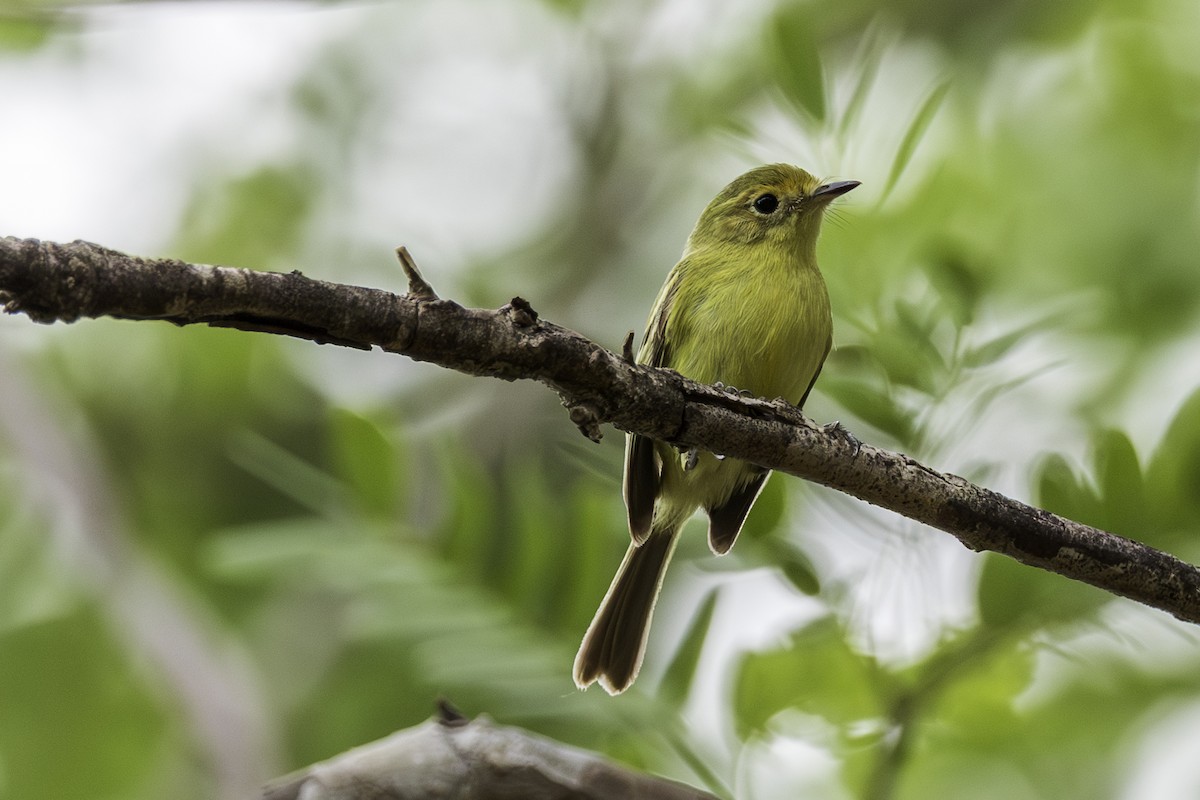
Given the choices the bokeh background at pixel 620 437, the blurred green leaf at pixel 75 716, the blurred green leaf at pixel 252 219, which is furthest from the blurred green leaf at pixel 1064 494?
the blurred green leaf at pixel 252 219

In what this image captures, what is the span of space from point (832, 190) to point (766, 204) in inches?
19.9

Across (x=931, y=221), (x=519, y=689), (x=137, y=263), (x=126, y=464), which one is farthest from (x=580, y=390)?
(x=126, y=464)

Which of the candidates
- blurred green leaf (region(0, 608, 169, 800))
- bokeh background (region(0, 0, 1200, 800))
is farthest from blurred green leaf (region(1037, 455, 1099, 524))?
blurred green leaf (region(0, 608, 169, 800))

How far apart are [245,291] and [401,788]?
0.91 metres

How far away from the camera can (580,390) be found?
2348mm

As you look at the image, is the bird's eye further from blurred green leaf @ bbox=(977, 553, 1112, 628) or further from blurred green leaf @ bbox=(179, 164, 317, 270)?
blurred green leaf @ bbox=(179, 164, 317, 270)

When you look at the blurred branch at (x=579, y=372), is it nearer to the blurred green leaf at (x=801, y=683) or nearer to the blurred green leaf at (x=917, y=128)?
the blurred green leaf at (x=801, y=683)

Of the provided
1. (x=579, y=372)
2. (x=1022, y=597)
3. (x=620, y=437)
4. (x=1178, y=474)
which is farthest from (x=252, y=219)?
(x=1178, y=474)

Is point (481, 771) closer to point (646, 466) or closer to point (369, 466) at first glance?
point (369, 466)

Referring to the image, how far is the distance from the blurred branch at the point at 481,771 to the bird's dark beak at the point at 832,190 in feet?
7.34

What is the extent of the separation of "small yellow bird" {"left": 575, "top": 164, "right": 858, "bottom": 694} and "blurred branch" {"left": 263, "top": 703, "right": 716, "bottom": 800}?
1374 millimetres

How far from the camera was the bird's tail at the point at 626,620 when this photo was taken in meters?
3.37

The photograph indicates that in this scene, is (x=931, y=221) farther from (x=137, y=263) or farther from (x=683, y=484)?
(x=137, y=263)

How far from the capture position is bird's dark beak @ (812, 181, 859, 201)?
4.11 m
